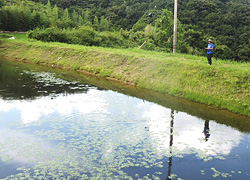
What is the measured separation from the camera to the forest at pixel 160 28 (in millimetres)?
28219

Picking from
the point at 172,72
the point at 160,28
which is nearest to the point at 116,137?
the point at 172,72

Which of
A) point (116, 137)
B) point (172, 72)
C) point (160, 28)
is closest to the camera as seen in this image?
point (116, 137)

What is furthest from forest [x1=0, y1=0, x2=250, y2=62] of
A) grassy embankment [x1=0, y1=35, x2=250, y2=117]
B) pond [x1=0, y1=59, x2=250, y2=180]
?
pond [x1=0, y1=59, x2=250, y2=180]

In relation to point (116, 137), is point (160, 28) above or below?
above

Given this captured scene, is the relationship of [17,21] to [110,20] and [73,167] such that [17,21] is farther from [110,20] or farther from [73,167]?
[73,167]

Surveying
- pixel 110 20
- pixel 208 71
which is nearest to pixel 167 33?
pixel 208 71

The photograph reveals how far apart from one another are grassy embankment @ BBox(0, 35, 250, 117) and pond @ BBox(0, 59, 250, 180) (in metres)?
0.70

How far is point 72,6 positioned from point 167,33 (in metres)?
58.4

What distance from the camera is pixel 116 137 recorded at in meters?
8.23

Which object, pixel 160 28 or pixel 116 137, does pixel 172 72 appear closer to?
pixel 116 137

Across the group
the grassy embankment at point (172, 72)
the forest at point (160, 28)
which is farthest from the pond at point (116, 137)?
the forest at point (160, 28)

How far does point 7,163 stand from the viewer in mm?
6562

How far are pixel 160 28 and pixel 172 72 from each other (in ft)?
67.6

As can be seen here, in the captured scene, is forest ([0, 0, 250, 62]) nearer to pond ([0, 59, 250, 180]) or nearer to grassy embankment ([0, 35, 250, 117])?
grassy embankment ([0, 35, 250, 117])
